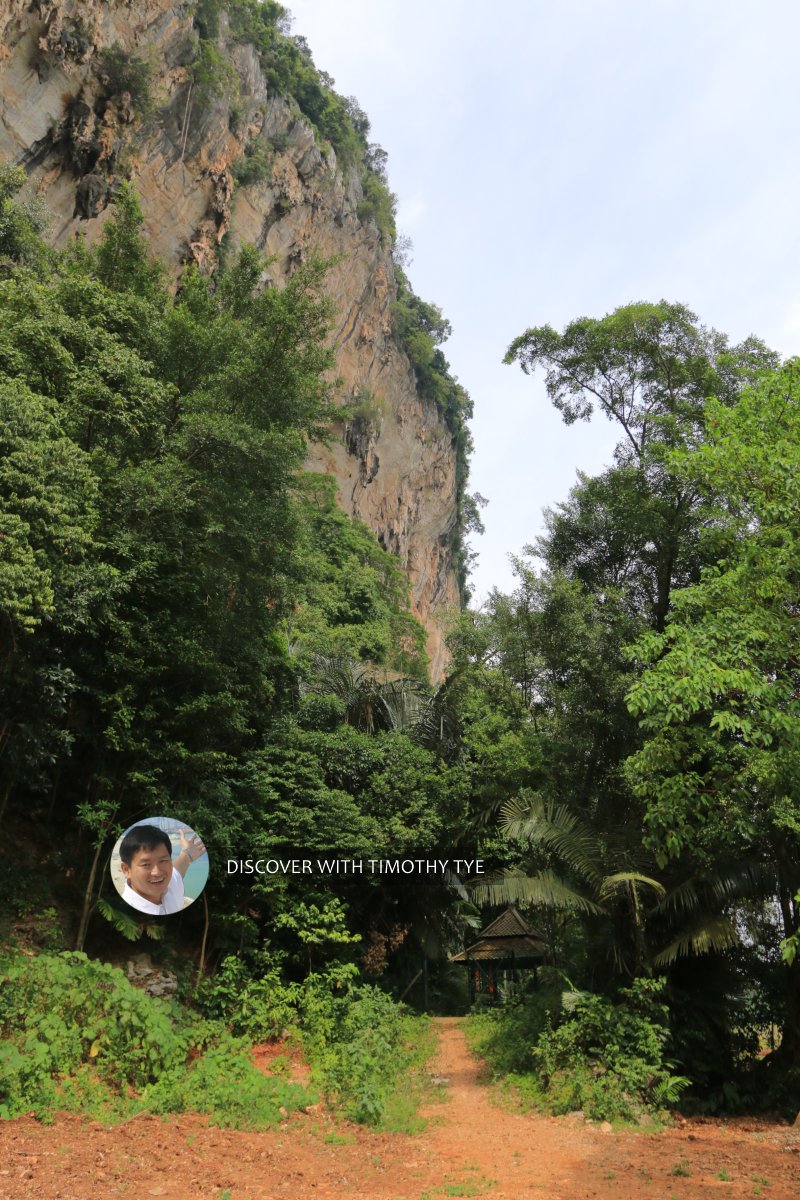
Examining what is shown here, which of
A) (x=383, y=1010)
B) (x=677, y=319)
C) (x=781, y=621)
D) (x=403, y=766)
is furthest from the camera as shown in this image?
(x=403, y=766)

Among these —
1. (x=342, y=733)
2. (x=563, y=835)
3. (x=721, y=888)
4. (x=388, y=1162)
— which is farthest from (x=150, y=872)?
(x=721, y=888)

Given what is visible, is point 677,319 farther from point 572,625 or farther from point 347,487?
point 347,487

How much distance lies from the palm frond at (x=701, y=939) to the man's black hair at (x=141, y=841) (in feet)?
18.3

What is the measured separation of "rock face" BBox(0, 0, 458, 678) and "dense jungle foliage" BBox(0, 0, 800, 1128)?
422 cm

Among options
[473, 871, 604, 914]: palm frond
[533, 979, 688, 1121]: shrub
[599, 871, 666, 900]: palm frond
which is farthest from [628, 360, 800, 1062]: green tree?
[533, 979, 688, 1121]: shrub

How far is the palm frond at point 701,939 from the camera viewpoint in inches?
307

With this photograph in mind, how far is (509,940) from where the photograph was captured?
1384cm

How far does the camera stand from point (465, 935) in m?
16.8

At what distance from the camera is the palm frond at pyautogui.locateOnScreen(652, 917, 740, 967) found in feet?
25.5

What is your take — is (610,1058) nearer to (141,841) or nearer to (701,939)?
(701,939)

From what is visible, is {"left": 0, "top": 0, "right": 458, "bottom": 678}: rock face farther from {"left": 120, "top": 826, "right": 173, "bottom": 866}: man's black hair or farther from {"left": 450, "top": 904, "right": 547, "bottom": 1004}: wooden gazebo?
{"left": 120, "top": 826, "right": 173, "bottom": 866}: man's black hair

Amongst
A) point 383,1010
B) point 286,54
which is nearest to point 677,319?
point 383,1010

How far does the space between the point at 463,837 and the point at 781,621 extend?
27.4ft

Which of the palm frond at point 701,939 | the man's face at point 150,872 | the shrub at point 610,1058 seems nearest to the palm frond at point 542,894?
the palm frond at point 701,939
